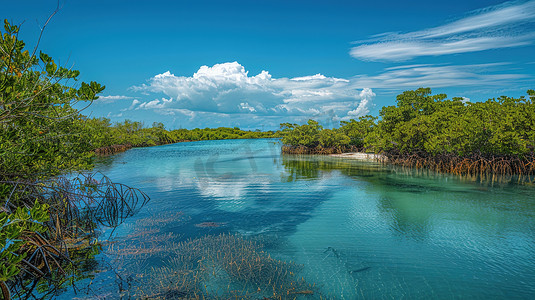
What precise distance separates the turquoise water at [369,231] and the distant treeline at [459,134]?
104 inches

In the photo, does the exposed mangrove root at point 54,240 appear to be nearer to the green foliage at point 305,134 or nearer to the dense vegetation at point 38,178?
the dense vegetation at point 38,178

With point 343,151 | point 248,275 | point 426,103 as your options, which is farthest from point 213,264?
point 343,151

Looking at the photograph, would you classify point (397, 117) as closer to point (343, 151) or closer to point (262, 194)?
point (343, 151)

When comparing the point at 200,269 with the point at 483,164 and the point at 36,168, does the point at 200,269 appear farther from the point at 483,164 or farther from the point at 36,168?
the point at 483,164

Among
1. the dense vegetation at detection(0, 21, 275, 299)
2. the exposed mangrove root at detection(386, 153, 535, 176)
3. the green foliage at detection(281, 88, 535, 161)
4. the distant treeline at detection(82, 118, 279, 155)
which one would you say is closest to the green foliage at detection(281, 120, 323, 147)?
the distant treeline at detection(82, 118, 279, 155)

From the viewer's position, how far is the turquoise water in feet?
21.6

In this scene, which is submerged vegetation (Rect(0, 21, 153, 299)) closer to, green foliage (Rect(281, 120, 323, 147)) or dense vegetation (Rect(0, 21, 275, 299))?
dense vegetation (Rect(0, 21, 275, 299))

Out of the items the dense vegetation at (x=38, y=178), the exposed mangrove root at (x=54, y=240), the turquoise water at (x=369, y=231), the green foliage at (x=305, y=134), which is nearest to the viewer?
the dense vegetation at (x=38, y=178)

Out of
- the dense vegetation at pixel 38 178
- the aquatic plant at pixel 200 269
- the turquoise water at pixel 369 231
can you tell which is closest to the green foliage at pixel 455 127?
the turquoise water at pixel 369 231

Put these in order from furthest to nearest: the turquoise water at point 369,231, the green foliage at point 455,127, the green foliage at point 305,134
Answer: the green foliage at point 305,134
the green foliage at point 455,127
the turquoise water at point 369,231

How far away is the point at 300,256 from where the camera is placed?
7.98m

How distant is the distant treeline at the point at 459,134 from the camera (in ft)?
60.1

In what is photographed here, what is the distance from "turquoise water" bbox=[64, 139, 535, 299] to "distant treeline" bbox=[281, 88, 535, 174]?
2.65 m

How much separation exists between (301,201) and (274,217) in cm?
285
